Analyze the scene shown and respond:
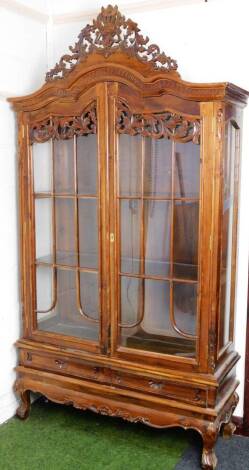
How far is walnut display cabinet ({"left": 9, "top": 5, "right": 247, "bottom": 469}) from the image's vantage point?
235cm

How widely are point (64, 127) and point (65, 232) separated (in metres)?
0.54

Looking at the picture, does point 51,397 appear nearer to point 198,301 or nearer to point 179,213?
point 198,301

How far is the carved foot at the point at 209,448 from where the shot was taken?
236 cm

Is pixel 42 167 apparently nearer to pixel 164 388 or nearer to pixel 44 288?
pixel 44 288

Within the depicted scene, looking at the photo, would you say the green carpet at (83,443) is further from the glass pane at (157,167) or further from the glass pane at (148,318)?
the glass pane at (157,167)

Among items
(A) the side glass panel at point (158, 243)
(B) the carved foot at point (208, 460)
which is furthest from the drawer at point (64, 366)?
(B) the carved foot at point (208, 460)

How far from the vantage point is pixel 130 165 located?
2510mm

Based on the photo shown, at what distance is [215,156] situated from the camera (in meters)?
2.27

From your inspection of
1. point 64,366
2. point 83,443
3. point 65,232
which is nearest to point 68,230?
point 65,232

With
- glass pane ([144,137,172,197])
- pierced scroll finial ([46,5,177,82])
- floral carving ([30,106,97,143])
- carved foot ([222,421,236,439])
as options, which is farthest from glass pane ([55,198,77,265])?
carved foot ([222,421,236,439])

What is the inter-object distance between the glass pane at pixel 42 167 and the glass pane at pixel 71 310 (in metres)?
0.45

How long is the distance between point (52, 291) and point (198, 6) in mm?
1666

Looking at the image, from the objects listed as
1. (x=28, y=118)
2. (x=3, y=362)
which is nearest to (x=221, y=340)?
(x=3, y=362)

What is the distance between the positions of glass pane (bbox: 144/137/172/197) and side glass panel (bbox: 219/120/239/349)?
0.26 meters
